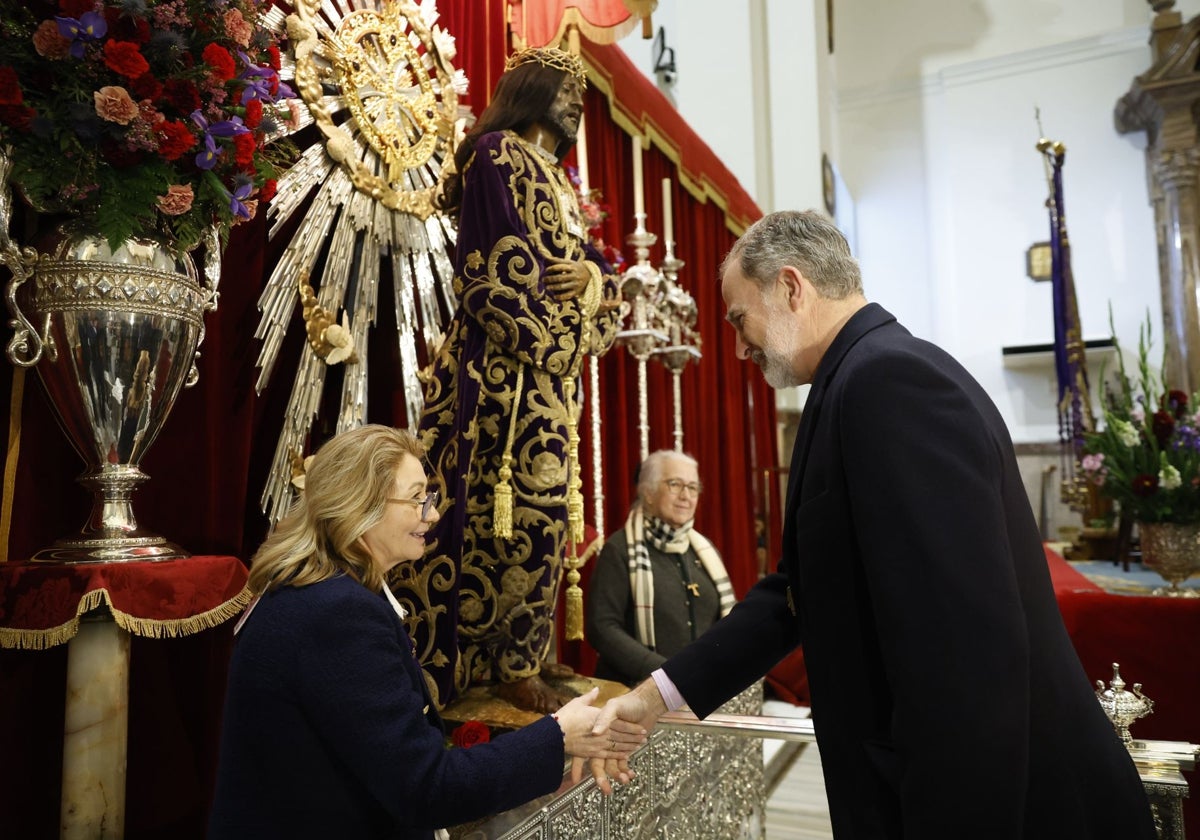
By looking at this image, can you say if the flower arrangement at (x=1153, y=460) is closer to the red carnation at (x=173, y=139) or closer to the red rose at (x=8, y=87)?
the red carnation at (x=173, y=139)

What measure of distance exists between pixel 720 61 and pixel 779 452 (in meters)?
3.56

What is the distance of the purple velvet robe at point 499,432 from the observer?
232cm

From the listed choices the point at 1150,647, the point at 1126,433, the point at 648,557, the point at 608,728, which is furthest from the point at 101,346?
the point at 1126,433

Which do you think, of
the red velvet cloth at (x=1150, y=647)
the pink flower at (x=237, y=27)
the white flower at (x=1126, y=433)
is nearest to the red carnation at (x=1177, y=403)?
the white flower at (x=1126, y=433)

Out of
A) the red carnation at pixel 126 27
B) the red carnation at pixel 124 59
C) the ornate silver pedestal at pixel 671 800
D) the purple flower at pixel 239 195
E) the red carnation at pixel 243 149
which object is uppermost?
the red carnation at pixel 126 27

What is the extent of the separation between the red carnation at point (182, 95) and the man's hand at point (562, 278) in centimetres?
97

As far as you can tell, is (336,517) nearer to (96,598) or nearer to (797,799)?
(96,598)

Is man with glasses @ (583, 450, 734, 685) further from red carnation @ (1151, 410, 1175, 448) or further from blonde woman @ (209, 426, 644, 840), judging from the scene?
red carnation @ (1151, 410, 1175, 448)

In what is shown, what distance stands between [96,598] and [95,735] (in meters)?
0.26

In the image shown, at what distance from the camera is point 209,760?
2.19m

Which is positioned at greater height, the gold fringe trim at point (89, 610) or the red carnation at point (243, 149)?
the red carnation at point (243, 149)

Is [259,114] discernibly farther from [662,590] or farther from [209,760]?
[662,590]

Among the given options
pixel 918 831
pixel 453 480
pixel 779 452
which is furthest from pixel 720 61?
pixel 918 831

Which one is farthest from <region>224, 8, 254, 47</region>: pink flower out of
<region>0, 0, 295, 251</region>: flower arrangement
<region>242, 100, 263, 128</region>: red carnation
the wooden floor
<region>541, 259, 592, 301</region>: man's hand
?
the wooden floor
